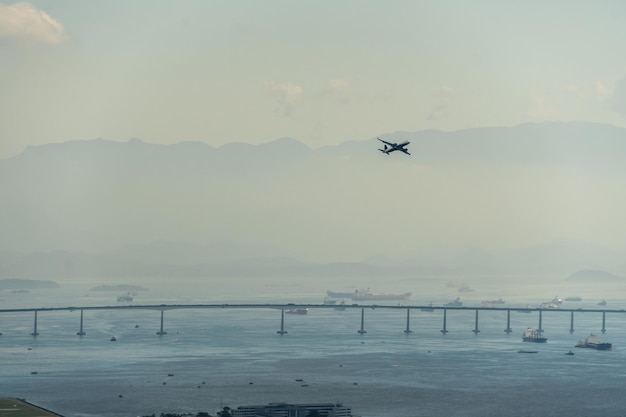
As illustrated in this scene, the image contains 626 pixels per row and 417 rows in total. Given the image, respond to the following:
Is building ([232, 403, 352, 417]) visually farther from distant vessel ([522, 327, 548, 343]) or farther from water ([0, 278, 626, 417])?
distant vessel ([522, 327, 548, 343])

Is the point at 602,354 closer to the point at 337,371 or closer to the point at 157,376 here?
the point at 337,371

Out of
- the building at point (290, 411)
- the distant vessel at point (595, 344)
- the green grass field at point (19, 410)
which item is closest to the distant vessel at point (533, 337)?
the distant vessel at point (595, 344)

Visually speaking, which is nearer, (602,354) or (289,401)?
(289,401)

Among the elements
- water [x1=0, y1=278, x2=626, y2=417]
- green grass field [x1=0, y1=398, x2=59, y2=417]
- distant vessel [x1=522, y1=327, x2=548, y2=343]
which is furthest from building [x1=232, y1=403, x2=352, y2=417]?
distant vessel [x1=522, y1=327, x2=548, y2=343]

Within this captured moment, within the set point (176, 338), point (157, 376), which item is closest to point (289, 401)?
point (157, 376)

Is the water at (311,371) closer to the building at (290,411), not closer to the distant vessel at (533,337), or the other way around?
the distant vessel at (533,337)
